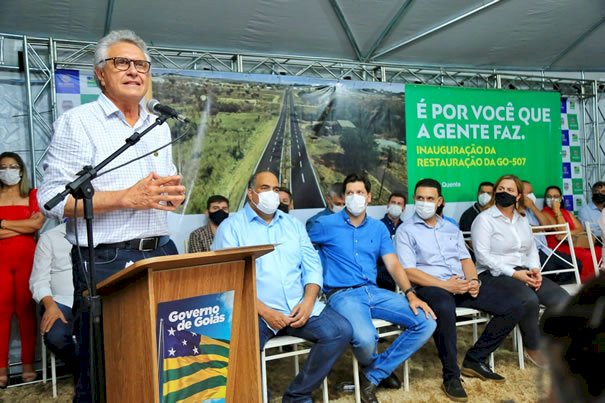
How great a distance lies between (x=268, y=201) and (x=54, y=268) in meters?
1.80

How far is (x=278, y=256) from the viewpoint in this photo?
3.25 meters

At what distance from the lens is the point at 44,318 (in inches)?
139

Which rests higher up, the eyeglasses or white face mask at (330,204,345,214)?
the eyeglasses

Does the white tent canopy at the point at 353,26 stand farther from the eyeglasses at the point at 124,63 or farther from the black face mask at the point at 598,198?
the eyeglasses at the point at 124,63

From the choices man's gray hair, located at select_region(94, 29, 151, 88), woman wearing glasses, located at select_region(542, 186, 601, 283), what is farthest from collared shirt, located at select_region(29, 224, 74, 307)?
woman wearing glasses, located at select_region(542, 186, 601, 283)

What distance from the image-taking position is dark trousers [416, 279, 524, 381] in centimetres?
340

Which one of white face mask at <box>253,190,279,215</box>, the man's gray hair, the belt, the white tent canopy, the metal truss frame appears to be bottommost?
the belt

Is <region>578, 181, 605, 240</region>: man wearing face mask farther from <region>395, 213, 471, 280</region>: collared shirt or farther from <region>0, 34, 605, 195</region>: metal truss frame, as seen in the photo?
<region>395, 213, 471, 280</region>: collared shirt

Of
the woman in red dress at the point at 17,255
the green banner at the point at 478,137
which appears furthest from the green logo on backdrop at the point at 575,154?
the woman in red dress at the point at 17,255

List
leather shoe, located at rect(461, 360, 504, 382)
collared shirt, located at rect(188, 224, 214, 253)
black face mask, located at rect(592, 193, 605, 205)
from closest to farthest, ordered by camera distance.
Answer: leather shoe, located at rect(461, 360, 504, 382), collared shirt, located at rect(188, 224, 214, 253), black face mask, located at rect(592, 193, 605, 205)

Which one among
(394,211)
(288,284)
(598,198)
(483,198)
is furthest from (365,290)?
(598,198)

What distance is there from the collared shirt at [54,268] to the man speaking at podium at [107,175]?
7.14 feet

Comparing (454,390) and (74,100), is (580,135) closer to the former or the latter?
(454,390)

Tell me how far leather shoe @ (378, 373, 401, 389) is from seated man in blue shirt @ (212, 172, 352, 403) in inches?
23.9
